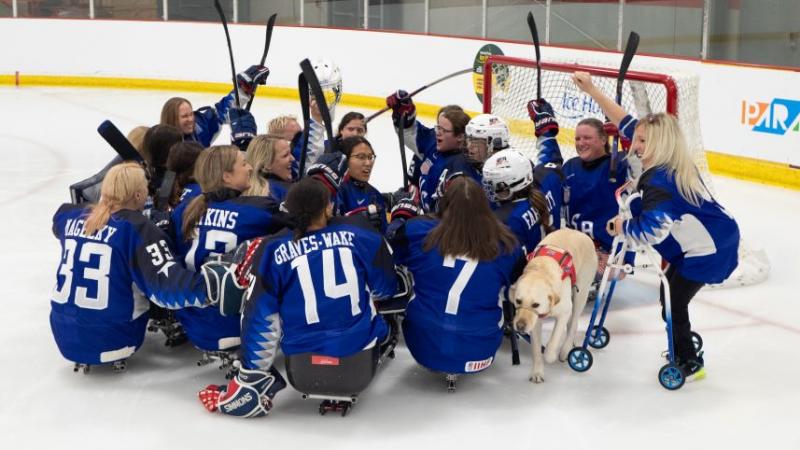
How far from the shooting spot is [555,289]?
4.08 meters

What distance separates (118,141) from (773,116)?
5.37m

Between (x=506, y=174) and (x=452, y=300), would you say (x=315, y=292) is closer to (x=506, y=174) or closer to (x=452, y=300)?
(x=452, y=300)

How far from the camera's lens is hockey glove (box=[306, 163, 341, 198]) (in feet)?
14.2

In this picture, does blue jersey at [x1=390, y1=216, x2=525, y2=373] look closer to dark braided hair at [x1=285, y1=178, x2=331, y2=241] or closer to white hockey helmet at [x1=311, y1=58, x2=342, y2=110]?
dark braided hair at [x1=285, y1=178, x2=331, y2=241]

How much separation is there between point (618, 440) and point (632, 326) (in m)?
1.34

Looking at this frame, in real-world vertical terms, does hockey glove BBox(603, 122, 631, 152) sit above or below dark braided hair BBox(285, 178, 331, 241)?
above

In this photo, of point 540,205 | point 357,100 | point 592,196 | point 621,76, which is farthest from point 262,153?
point 357,100

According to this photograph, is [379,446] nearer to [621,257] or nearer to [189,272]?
[189,272]

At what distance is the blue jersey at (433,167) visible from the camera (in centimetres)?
528

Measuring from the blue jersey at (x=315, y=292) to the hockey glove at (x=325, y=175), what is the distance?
0.37m

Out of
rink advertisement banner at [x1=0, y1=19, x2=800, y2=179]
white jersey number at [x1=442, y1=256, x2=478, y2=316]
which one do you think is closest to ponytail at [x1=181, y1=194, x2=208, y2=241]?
white jersey number at [x1=442, y1=256, x2=478, y2=316]

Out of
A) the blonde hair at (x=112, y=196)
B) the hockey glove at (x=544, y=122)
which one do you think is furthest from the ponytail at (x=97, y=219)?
the hockey glove at (x=544, y=122)

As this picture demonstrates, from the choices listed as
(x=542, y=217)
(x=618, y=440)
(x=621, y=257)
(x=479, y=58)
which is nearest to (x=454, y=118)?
(x=542, y=217)

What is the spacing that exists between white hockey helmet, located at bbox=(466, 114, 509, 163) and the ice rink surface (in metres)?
0.94
